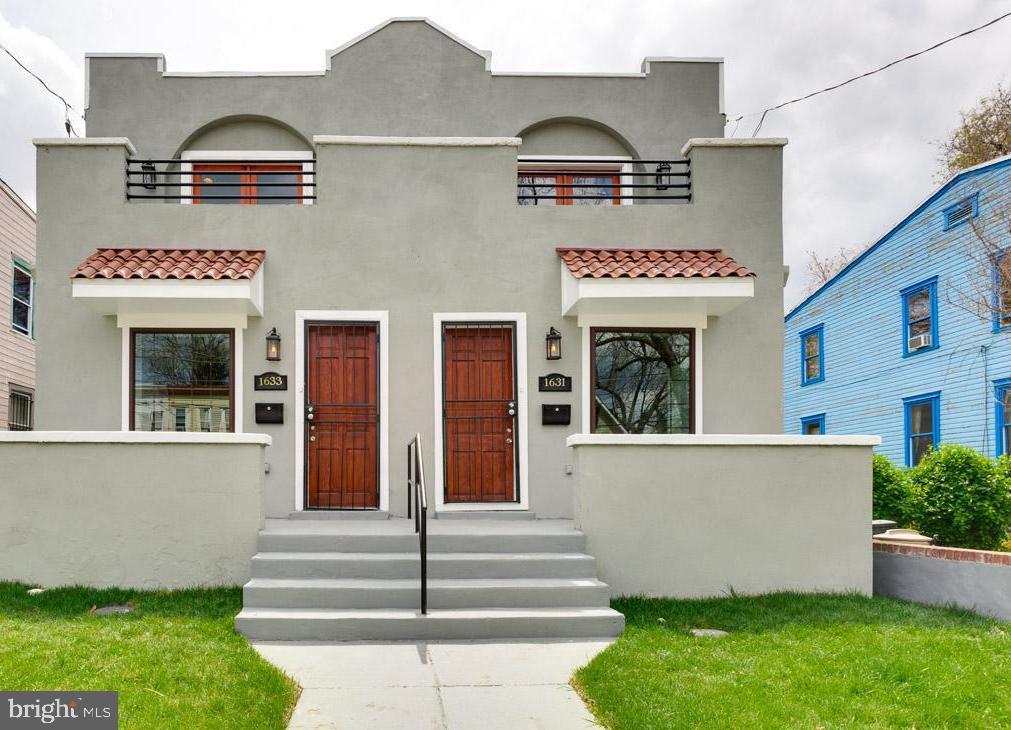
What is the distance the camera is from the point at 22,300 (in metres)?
16.5

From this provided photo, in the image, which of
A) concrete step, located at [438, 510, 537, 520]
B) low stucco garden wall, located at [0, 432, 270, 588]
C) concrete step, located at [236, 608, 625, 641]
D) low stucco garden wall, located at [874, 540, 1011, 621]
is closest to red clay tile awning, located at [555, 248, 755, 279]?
concrete step, located at [438, 510, 537, 520]

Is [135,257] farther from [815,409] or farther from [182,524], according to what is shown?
[815,409]

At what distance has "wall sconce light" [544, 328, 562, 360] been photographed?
8914 mm

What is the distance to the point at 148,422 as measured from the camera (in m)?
8.86

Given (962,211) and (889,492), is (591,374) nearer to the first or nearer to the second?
(889,492)

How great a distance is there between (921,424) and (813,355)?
14.8 feet

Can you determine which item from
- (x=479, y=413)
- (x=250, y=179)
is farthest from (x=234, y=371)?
(x=250, y=179)

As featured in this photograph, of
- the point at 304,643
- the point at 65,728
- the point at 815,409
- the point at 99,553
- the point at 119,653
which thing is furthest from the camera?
the point at 815,409

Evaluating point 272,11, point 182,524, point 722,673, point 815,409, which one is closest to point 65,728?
point 182,524

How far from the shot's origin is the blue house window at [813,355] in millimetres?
19344

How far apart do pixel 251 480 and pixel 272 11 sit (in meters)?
7.83

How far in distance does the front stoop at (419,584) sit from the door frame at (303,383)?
3.53 feet

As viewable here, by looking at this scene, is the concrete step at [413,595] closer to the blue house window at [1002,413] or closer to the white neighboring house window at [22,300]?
the blue house window at [1002,413]

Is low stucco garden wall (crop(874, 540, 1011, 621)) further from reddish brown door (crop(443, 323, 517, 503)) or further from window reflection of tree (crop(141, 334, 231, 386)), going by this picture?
window reflection of tree (crop(141, 334, 231, 386))
